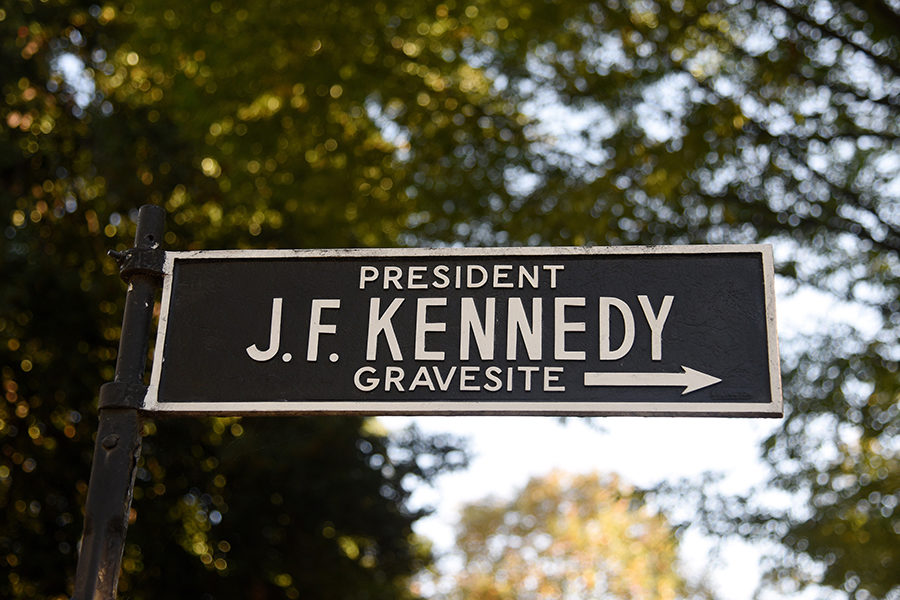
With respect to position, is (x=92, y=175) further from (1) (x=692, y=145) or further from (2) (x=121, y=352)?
(2) (x=121, y=352)

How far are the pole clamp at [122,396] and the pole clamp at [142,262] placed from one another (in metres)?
0.27

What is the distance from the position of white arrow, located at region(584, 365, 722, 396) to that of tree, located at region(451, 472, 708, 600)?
27.6 meters

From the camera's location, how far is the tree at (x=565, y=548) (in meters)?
30.0

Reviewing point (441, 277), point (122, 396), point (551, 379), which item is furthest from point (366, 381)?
point (122, 396)

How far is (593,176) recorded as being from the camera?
832cm

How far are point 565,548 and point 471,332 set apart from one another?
30212mm

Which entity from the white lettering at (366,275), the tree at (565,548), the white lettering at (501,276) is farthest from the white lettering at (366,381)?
the tree at (565,548)

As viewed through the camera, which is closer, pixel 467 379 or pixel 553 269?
pixel 467 379

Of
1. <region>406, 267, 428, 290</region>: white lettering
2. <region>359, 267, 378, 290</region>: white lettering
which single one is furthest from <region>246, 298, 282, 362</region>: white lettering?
<region>406, 267, 428, 290</region>: white lettering

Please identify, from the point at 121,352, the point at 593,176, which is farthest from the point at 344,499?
the point at 121,352

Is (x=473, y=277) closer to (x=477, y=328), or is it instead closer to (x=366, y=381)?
(x=477, y=328)

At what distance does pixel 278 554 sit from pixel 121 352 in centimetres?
1215

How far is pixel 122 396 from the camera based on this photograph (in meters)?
2.18

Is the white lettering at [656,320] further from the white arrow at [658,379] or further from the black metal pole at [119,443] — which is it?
the black metal pole at [119,443]
